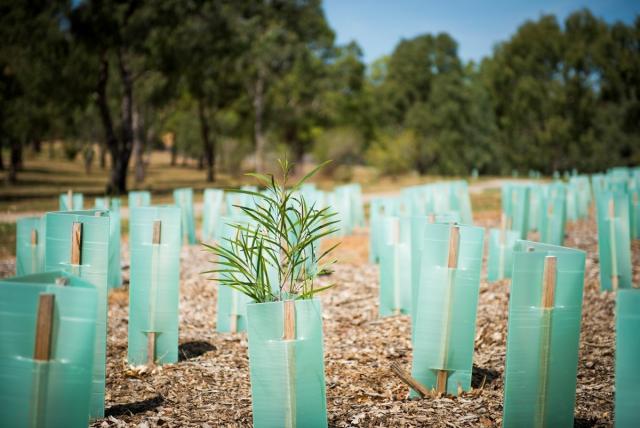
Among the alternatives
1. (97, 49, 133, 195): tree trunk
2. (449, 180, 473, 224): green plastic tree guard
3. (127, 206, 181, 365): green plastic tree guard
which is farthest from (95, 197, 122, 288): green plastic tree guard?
(97, 49, 133, 195): tree trunk

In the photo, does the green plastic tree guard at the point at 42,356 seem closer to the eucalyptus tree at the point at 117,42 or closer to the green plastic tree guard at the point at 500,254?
the green plastic tree guard at the point at 500,254

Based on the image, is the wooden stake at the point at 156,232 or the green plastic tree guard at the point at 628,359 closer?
the green plastic tree guard at the point at 628,359

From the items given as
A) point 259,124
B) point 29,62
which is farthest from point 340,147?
point 29,62

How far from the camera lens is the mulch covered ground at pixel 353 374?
3.87 m

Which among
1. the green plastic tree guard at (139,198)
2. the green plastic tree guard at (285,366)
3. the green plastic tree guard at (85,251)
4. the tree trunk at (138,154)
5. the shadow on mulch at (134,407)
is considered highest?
the tree trunk at (138,154)

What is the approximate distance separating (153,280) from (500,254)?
15.4ft

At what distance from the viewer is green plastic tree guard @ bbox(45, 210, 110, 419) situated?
12.6 feet

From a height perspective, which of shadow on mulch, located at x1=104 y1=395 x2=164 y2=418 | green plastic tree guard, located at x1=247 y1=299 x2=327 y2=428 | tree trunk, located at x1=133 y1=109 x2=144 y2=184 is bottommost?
shadow on mulch, located at x1=104 y1=395 x2=164 y2=418

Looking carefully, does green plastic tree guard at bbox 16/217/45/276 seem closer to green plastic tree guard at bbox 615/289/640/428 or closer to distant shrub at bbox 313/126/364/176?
green plastic tree guard at bbox 615/289/640/428

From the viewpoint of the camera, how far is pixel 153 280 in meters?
4.97

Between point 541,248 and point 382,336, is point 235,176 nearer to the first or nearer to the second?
point 382,336

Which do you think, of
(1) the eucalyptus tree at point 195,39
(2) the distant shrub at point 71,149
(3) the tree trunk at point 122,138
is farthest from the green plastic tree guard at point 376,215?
(2) the distant shrub at point 71,149

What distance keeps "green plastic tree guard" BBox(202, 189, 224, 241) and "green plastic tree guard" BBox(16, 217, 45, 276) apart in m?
5.61

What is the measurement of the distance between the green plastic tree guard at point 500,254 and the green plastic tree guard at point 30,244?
5298mm
